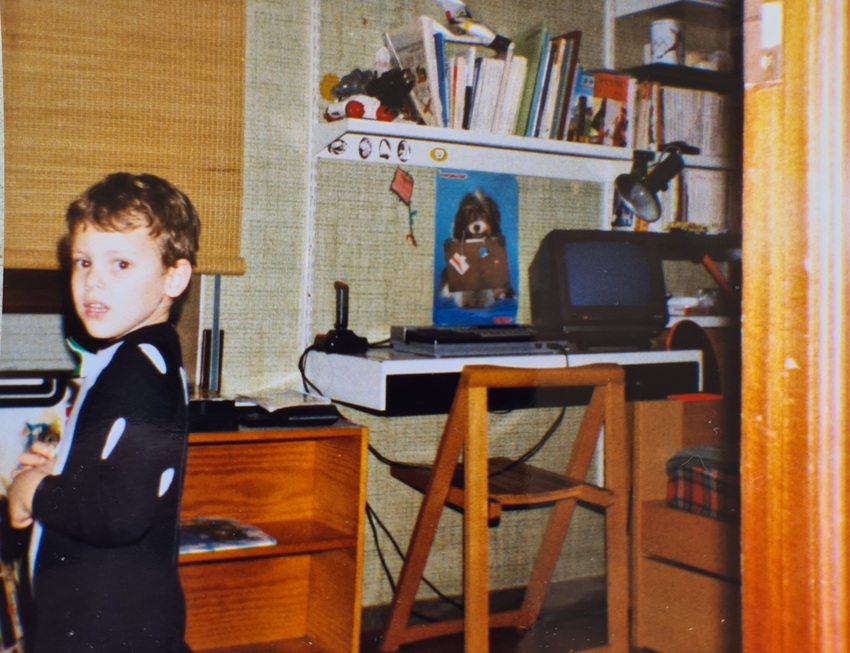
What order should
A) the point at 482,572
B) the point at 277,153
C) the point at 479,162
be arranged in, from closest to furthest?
the point at 482,572 < the point at 277,153 < the point at 479,162

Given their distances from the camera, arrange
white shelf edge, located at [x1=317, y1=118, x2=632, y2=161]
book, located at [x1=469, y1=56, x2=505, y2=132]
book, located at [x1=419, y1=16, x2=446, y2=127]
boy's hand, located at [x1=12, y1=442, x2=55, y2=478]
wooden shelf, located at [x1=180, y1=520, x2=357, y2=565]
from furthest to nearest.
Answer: book, located at [x1=469, y1=56, x2=505, y2=132]
book, located at [x1=419, y1=16, x2=446, y2=127]
white shelf edge, located at [x1=317, y1=118, x2=632, y2=161]
wooden shelf, located at [x1=180, y1=520, x2=357, y2=565]
boy's hand, located at [x1=12, y1=442, x2=55, y2=478]

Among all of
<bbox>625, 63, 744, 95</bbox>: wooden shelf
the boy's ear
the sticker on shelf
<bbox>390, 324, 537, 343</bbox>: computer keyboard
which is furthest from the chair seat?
<bbox>625, 63, 744, 95</bbox>: wooden shelf

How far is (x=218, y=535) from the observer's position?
62.7 inches

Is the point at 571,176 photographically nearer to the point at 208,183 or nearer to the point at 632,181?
the point at 632,181

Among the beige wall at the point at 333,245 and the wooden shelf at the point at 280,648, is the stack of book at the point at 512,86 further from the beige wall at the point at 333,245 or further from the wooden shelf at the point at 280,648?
the wooden shelf at the point at 280,648

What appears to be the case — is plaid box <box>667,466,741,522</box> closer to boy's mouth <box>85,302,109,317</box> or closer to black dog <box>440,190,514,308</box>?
black dog <box>440,190,514,308</box>

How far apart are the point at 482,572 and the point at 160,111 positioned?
1.03m

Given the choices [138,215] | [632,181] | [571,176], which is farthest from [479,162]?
[138,215]

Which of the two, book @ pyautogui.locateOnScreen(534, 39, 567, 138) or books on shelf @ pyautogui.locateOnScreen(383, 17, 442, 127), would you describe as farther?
book @ pyautogui.locateOnScreen(534, 39, 567, 138)

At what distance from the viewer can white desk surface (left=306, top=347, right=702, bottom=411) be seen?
170 cm

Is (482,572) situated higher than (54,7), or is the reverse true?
(54,7)

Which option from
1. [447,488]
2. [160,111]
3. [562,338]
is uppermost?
[160,111]

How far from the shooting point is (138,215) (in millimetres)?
1374

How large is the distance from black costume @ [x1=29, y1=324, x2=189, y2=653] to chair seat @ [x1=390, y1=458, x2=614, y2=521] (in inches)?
22.7
